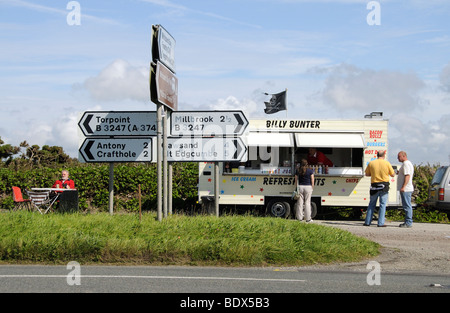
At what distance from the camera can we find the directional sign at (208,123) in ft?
42.0

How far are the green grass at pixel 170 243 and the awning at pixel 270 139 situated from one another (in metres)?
5.79

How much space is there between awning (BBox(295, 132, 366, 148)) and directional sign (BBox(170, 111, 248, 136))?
435 cm

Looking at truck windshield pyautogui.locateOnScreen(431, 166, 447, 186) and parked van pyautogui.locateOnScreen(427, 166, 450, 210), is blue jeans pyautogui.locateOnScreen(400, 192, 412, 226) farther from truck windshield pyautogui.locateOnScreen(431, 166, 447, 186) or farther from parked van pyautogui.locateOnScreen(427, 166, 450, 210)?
truck windshield pyautogui.locateOnScreen(431, 166, 447, 186)

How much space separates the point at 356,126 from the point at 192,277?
35.8ft

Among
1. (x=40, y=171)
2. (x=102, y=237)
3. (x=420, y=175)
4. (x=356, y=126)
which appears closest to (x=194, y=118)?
(x=102, y=237)

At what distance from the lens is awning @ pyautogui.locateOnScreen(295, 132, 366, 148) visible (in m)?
16.8

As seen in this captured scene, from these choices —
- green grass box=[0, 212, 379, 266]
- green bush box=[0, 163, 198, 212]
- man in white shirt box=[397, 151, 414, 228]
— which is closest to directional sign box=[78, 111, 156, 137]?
green grass box=[0, 212, 379, 266]

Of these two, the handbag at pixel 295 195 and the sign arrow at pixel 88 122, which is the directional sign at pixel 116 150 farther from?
the handbag at pixel 295 195

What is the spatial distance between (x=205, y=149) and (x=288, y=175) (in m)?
5.05

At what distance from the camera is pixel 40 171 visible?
19.8 meters

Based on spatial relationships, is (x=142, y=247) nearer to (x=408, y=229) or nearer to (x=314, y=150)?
(x=408, y=229)

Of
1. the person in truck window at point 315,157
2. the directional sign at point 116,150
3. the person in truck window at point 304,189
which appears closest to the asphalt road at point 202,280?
the directional sign at point 116,150

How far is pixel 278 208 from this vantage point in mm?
17438
